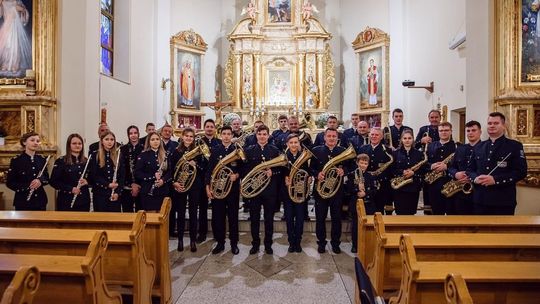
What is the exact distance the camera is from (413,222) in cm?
329

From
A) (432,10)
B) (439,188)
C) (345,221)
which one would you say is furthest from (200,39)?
(439,188)

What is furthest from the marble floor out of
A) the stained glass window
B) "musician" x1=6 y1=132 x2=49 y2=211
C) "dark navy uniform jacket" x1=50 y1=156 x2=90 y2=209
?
the stained glass window

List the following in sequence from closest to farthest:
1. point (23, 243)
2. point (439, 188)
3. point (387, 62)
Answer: point (23, 243) < point (439, 188) < point (387, 62)

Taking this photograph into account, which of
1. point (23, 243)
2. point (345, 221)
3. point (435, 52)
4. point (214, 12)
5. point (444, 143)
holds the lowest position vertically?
point (345, 221)

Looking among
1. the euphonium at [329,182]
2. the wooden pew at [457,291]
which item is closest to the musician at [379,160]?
the euphonium at [329,182]

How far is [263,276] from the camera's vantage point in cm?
→ 425

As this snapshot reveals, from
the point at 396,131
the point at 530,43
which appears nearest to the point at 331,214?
the point at 396,131

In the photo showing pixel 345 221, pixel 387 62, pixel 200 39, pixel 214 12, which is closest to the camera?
pixel 345 221

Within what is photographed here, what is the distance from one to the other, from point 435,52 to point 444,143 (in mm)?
6024

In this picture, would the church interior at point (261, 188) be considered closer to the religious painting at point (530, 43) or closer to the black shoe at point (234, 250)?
the religious painting at point (530, 43)

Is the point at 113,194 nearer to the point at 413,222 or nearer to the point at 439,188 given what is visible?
the point at 413,222

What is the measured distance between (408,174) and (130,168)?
3915mm

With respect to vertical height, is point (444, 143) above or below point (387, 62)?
below

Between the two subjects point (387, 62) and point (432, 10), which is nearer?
point (432, 10)
